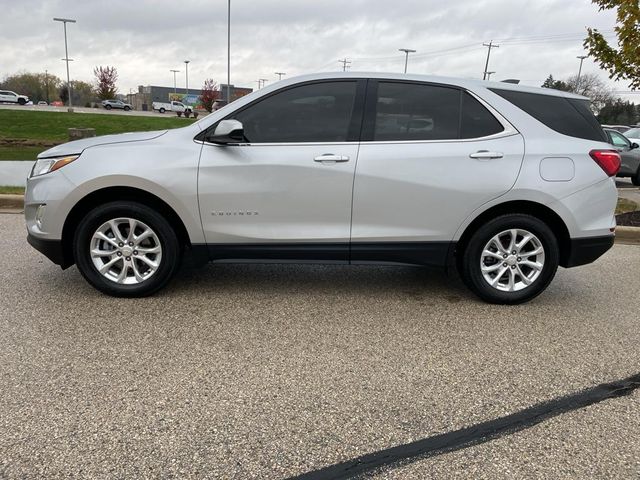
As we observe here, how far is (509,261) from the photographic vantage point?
169 inches

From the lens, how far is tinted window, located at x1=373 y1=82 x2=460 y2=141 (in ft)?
13.6

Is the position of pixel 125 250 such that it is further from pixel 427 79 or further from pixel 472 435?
pixel 472 435

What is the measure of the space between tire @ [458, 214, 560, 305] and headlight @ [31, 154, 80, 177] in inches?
128

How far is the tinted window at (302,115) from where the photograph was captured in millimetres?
4102

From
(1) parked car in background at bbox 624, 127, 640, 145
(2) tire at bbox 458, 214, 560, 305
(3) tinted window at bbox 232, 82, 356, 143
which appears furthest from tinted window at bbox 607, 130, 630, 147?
(3) tinted window at bbox 232, 82, 356, 143

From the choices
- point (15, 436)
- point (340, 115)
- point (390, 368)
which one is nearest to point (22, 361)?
point (15, 436)

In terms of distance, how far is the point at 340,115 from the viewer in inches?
163

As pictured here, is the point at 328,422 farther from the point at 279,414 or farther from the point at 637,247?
the point at 637,247

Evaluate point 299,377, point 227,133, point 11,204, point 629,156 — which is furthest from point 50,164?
point 629,156

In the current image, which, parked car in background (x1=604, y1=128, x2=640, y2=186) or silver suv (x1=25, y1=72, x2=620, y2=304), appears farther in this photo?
parked car in background (x1=604, y1=128, x2=640, y2=186)

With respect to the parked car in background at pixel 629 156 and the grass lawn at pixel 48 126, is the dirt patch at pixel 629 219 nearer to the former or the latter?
the parked car in background at pixel 629 156

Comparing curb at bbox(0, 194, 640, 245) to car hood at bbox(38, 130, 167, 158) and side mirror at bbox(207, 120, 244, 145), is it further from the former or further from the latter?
side mirror at bbox(207, 120, 244, 145)

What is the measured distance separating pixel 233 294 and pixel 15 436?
7.18 feet

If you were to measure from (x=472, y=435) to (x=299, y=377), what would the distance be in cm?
102
